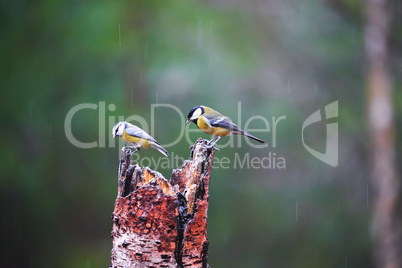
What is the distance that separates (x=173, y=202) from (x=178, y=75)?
4.49 m

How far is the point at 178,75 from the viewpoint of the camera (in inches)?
257

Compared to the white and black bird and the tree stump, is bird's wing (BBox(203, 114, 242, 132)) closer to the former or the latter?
the white and black bird

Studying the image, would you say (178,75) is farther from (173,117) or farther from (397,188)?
(397,188)

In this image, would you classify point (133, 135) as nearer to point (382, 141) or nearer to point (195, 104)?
point (195, 104)

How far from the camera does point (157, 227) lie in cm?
215

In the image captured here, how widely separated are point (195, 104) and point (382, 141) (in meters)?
2.68

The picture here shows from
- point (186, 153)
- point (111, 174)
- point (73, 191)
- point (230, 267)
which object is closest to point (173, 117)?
point (186, 153)

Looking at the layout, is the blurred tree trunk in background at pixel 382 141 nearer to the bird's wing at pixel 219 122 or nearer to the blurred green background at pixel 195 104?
the blurred green background at pixel 195 104

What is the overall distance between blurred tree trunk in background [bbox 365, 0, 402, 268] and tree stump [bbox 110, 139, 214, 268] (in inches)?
195

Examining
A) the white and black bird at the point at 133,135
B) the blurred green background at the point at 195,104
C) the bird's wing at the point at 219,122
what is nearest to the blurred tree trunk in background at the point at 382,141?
the blurred green background at the point at 195,104

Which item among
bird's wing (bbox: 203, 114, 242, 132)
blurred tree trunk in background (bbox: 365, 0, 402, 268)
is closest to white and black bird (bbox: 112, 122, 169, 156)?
bird's wing (bbox: 203, 114, 242, 132)

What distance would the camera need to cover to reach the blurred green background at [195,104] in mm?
6164

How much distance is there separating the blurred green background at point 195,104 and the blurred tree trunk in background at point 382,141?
167 mm

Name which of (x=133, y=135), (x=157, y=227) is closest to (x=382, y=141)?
(x=133, y=135)
